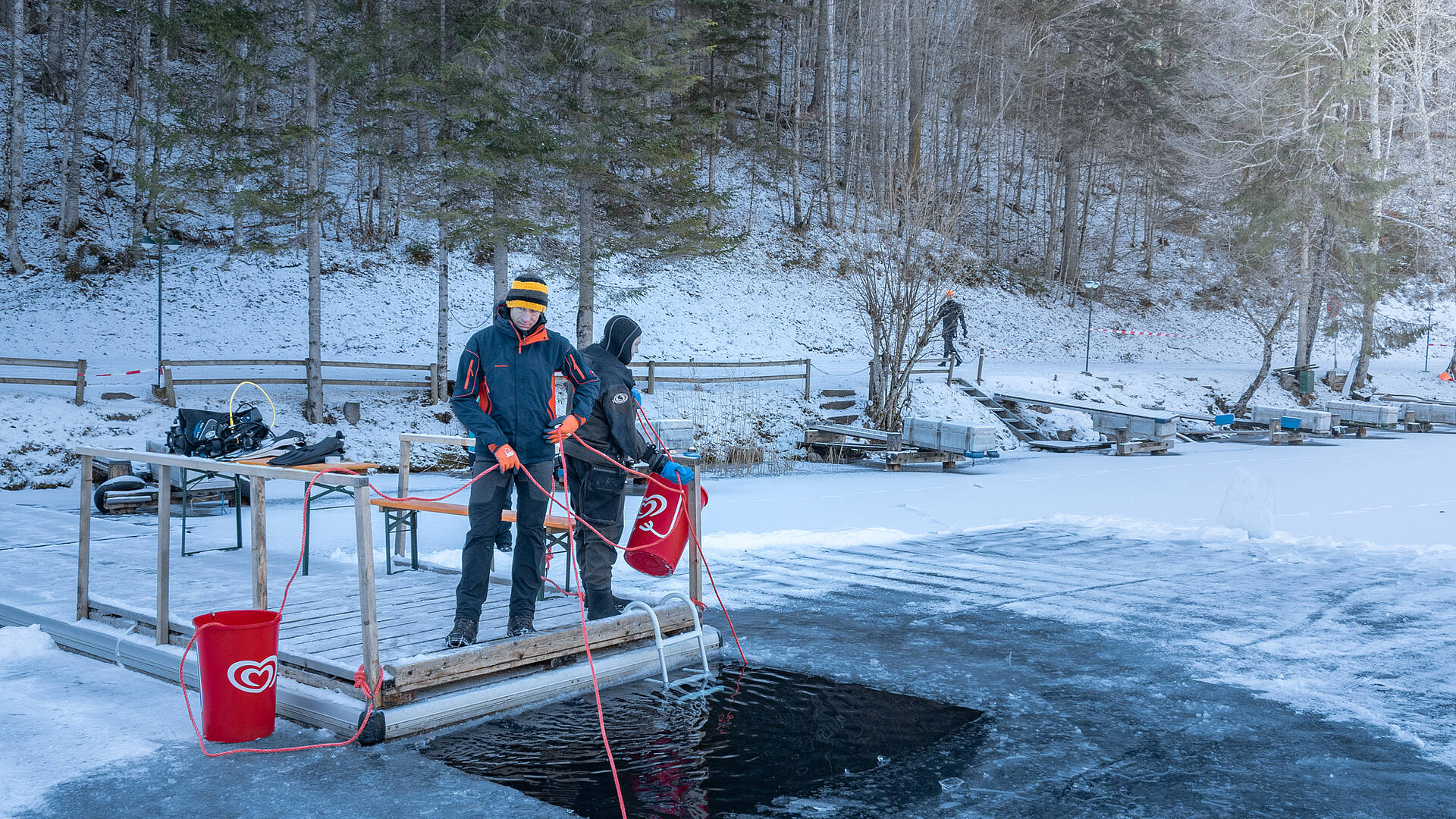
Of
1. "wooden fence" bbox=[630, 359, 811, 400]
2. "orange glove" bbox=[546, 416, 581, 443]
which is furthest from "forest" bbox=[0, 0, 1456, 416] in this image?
"orange glove" bbox=[546, 416, 581, 443]

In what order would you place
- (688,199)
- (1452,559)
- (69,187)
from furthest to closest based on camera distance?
(69,187) < (688,199) < (1452,559)

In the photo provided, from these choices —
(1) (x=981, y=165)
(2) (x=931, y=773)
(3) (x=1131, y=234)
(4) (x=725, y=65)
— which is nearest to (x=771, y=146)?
(4) (x=725, y=65)

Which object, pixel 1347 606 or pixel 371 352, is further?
pixel 371 352

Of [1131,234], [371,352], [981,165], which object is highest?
[981,165]

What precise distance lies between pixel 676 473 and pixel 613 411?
1.63 ft

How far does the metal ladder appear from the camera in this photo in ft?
16.9

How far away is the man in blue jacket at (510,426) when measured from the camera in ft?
16.0

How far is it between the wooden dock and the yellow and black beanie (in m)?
1.14

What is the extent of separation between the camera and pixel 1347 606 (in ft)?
21.9

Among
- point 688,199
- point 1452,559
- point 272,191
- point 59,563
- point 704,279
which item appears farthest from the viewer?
point 704,279

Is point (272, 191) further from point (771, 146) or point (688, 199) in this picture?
point (771, 146)

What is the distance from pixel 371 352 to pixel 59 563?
15.8 m

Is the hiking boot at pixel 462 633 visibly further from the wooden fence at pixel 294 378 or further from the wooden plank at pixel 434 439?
the wooden fence at pixel 294 378

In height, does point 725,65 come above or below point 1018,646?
above
